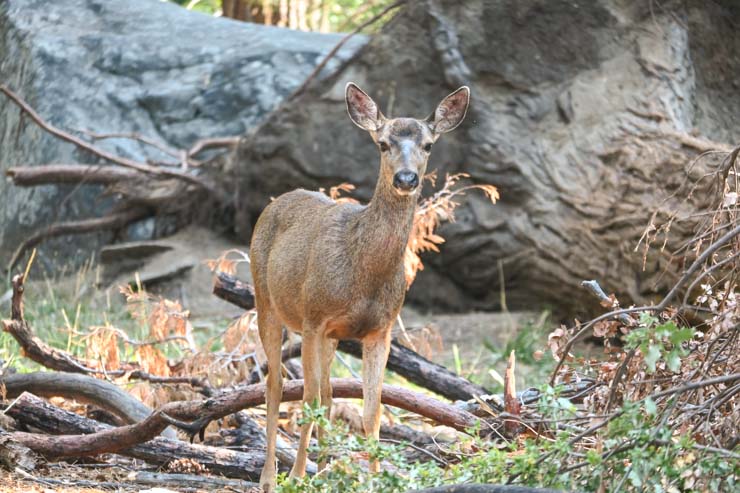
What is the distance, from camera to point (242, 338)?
8148 mm

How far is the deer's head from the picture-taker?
5785 millimetres

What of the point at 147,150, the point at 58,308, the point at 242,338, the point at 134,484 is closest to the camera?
the point at 134,484

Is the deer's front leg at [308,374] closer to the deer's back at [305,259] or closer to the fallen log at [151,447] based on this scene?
the deer's back at [305,259]

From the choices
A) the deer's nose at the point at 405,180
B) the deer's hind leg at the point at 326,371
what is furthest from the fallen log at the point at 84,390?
the deer's nose at the point at 405,180

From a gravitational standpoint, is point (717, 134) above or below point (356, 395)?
above

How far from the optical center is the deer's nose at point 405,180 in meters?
5.71

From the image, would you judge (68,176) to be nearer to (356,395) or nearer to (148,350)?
(148,350)

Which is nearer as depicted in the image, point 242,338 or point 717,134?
point 242,338

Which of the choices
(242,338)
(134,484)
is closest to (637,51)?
(242,338)

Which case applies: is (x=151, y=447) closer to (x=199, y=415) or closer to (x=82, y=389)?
(x=199, y=415)

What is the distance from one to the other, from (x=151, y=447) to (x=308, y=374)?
1.17 metres

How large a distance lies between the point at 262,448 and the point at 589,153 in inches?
201

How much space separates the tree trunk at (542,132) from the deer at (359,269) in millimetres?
4245

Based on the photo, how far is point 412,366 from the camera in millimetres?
7836
